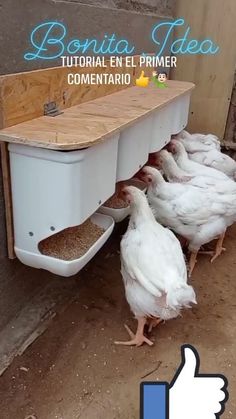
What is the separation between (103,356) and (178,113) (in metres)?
1.28

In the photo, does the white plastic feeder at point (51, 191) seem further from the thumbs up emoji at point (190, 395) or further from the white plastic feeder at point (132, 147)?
the thumbs up emoji at point (190, 395)

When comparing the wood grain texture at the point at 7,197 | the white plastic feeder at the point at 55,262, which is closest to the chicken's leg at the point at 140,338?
the white plastic feeder at the point at 55,262

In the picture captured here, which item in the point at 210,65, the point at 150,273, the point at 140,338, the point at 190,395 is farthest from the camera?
the point at 210,65

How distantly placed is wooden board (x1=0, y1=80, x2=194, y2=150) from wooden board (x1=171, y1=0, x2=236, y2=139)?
3.37 feet

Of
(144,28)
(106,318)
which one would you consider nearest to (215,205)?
(106,318)

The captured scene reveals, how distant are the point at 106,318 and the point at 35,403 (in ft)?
1.50

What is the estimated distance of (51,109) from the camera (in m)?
1.33

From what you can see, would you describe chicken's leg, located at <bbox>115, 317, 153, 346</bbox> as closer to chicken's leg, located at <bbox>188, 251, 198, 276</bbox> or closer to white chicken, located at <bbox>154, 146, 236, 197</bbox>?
chicken's leg, located at <bbox>188, 251, 198, 276</bbox>

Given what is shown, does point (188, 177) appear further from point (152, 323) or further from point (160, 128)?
point (152, 323)

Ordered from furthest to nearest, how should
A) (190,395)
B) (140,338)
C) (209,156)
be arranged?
(209,156)
(140,338)
(190,395)

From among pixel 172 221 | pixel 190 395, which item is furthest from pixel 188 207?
pixel 190 395

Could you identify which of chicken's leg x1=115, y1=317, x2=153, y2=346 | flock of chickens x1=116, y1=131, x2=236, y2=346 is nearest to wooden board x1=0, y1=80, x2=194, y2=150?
flock of chickens x1=116, y1=131, x2=236, y2=346

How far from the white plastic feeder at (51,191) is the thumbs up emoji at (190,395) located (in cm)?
62

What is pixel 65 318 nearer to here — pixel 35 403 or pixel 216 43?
pixel 35 403
